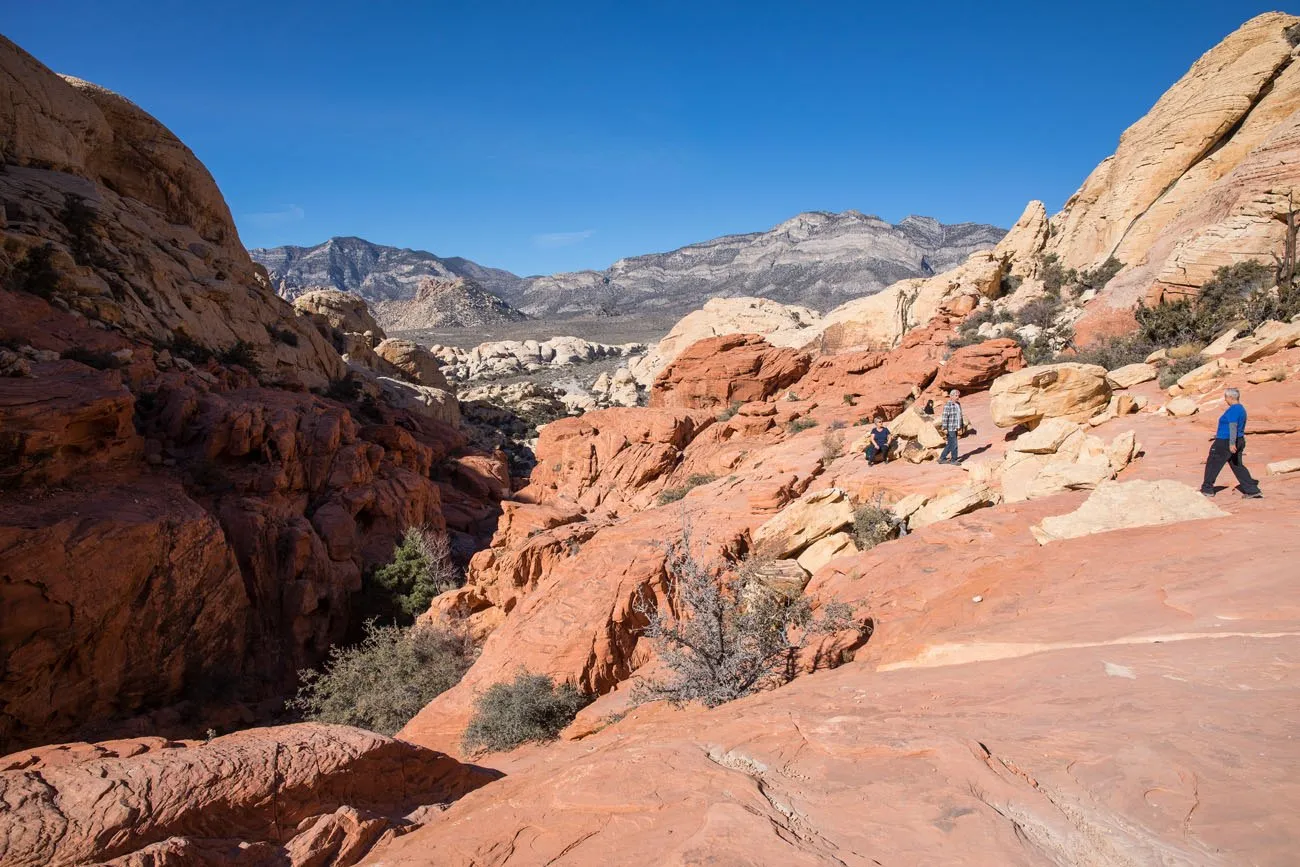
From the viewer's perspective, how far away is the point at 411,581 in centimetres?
1511

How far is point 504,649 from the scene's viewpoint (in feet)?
27.7

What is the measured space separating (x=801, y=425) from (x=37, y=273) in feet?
74.5

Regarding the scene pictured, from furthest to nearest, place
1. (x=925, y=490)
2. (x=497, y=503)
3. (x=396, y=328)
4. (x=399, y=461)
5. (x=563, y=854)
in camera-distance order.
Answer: (x=396, y=328)
(x=497, y=503)
(x=399, y=461)
(x=925, y=490)
(x=563, y=854)

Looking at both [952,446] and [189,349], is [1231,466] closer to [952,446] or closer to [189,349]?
[952,446]

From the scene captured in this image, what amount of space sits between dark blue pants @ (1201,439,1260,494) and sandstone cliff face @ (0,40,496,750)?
14.7 meters

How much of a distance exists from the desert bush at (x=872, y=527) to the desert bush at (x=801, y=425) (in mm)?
10222

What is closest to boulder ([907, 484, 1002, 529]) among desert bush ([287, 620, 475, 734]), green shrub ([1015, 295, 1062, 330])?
desert bush ([287, 620, 475, 734])

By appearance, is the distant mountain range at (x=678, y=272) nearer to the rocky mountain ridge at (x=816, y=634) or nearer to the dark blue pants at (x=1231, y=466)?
the rocky mountain ridge at (x=816, y=634)

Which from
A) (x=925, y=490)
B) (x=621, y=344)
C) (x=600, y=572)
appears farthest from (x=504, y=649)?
(x=621, y=344)

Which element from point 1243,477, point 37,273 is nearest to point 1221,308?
point 1243,477

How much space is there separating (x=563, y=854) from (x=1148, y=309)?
20.6 meters

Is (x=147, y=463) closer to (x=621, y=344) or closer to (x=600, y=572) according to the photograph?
(x=600, y=572)

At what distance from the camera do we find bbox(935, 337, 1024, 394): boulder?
58.7 ft

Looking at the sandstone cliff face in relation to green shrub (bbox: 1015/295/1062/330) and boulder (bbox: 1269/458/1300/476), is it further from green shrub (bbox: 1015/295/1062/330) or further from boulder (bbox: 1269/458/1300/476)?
green shrub (bbox: 1015/295/1062/330)
